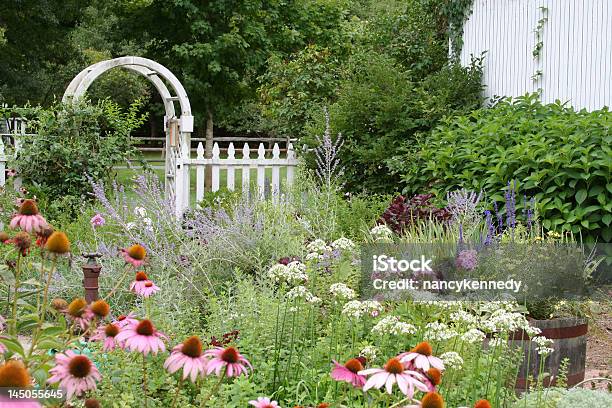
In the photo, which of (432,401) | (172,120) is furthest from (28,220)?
(172,120)

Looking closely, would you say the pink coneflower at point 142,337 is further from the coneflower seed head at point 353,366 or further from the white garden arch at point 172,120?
the white garden arch at point 172,120

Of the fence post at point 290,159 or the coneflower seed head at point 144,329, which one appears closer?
the coneflower seed head at point 144,329

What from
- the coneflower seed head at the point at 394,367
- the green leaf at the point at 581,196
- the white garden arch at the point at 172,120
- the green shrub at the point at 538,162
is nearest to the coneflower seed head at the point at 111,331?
the coneflower seed head at the point at 394,367

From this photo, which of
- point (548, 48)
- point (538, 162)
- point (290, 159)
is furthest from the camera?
point (290, 159)

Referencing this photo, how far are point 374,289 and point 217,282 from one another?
1.22 m

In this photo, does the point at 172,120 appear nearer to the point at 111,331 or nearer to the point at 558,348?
the point at 558,348

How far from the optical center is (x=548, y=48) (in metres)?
8.18

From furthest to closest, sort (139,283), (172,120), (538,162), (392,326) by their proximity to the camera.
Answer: (172,120)
(538,162)
(392,326)
(139,283)

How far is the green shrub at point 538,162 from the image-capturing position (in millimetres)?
5941

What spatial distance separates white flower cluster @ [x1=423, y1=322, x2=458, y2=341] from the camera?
2693 millimetres

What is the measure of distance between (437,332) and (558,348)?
1043mm

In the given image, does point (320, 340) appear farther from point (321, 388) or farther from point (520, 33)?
point (520, 33)

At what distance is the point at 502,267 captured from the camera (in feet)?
13.9

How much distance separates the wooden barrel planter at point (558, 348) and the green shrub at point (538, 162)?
208 centimetres
